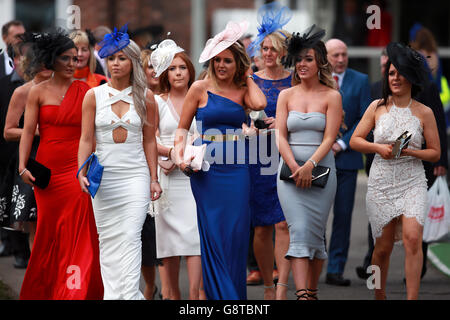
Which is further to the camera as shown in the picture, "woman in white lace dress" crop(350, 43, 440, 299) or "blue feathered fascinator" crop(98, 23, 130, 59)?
"woman in white lace dress" crop(350, 43, 440, 299)

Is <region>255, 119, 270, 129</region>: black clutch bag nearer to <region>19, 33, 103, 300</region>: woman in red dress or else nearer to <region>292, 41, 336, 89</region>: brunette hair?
<region>292, 41, 336, 89</region>: brunette hair

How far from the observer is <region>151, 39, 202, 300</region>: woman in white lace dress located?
7441mm

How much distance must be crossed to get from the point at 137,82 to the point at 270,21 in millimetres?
1478

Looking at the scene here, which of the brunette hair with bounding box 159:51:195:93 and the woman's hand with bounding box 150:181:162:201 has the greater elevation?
the brunette hair with bounding box 159:51:195:93

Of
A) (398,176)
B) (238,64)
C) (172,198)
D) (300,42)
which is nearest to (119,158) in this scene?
(172,198)

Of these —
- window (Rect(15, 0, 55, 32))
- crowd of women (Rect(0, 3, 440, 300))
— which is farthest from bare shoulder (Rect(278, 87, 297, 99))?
window (Rect(15, 0, 55, 32))

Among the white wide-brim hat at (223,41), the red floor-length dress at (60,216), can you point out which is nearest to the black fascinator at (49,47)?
the red floor-length dress at (60,216)

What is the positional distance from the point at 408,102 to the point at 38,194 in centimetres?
283

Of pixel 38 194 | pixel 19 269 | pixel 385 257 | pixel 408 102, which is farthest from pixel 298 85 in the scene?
pixel 19 269

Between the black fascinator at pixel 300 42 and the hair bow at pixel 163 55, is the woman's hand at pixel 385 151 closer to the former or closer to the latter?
the black fascinator at pixel 300 42
